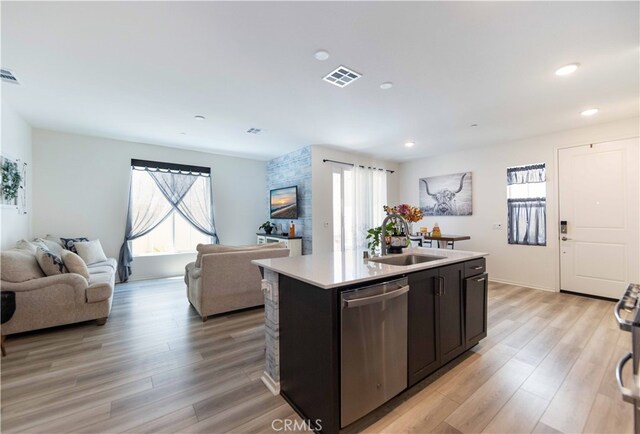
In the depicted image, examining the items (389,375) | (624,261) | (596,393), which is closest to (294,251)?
(389,375)

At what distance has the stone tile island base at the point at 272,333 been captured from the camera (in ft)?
6.54

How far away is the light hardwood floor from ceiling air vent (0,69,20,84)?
2.74 metres

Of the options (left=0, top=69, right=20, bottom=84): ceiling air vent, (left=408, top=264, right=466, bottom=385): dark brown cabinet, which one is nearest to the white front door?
(left=408, top=264, right=466, bottom=385): dark brown cabinet

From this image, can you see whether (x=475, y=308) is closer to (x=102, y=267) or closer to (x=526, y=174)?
(x=526, y=174)

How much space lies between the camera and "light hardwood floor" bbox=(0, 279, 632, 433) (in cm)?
168

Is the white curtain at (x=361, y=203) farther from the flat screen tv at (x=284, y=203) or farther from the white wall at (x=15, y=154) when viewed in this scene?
the white wall at (x=15, y=154)

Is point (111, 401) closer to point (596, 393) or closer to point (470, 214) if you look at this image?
point (596, 393)

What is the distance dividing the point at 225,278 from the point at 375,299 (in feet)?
7.76

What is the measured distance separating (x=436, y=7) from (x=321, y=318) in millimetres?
2183

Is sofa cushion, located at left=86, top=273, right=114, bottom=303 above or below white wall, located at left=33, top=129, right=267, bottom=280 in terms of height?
below

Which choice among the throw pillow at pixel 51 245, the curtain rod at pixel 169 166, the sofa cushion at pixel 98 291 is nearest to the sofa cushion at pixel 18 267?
the sofa cushion at pixel 98 291

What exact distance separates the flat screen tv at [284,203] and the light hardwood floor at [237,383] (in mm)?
2919

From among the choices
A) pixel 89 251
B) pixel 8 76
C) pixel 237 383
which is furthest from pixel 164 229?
pixel 237 383

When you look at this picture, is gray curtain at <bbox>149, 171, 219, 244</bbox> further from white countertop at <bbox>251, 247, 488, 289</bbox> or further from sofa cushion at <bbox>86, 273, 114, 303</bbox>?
white countertop at <bbox>251, 247, 488, 289</bbox>
